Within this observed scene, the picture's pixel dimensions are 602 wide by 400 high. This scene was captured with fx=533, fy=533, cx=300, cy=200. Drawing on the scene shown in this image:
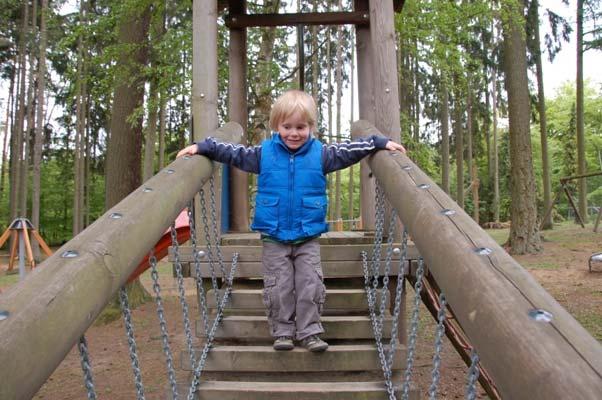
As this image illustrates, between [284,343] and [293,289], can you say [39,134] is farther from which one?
[284,343]

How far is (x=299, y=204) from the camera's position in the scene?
2.75m

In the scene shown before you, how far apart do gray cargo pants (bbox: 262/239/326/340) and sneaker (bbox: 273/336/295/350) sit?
0.07ft

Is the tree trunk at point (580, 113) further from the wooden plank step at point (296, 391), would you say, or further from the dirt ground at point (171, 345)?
the wooden plank step at point (296, 391)

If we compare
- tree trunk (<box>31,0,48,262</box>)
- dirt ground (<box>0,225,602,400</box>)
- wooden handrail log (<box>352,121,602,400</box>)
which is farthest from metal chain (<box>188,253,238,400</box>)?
tree trunk (<box>31,0,48,262</box>)

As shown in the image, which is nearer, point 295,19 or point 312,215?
point 312,215

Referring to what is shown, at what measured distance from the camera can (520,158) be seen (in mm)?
11930

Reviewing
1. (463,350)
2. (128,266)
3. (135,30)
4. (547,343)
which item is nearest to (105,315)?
(135,30)

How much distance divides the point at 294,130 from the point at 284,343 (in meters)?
1.08

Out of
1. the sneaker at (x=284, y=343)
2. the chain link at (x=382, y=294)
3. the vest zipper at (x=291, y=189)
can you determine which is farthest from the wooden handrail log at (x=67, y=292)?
the chain link at (x=382, y=294)

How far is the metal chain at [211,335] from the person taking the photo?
2521 mm

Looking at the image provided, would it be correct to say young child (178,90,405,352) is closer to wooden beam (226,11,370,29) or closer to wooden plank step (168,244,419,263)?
wooden plank step (168,244,419,263)

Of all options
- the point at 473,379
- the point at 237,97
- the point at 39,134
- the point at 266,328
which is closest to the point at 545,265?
the point at 237,97

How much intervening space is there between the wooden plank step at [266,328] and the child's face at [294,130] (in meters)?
0.99

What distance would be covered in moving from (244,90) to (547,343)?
4499 millimetres
